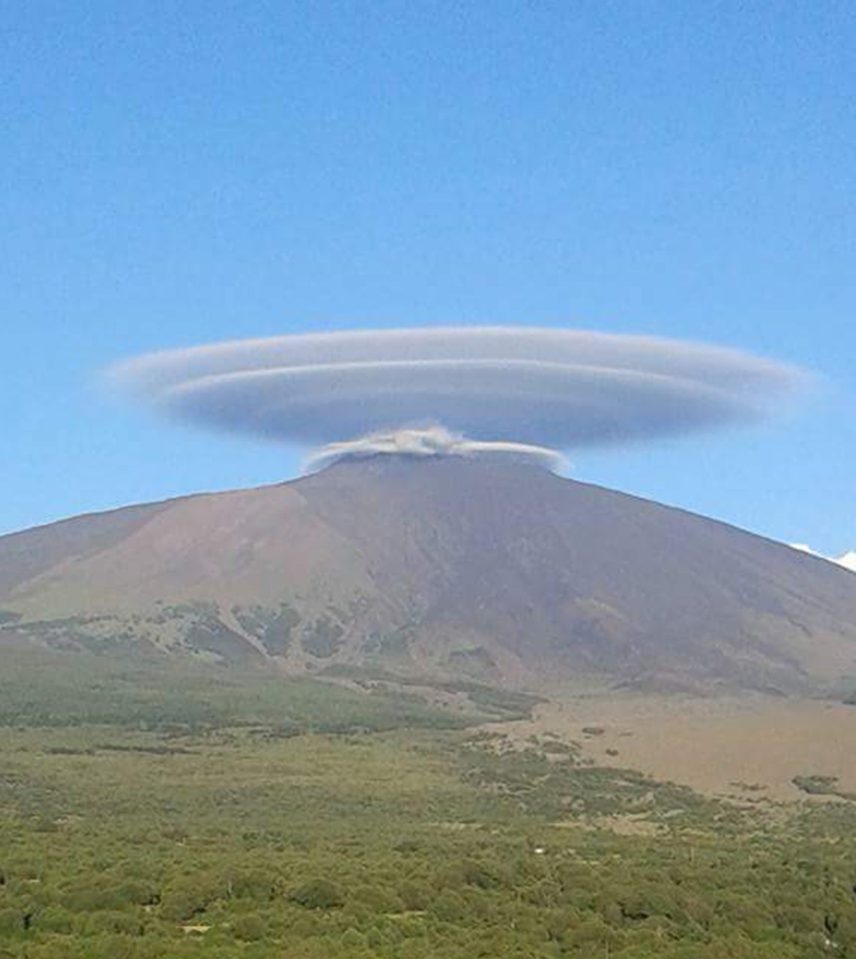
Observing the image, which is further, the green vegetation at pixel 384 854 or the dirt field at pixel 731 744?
the dirt field at pixel 731 744

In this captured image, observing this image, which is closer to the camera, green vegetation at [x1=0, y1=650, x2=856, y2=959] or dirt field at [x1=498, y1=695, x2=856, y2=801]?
green vegetation at [x1=0, y1=650, x2=856, y2=959]

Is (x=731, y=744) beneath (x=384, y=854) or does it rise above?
above

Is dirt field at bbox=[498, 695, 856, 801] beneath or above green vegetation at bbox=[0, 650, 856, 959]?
above

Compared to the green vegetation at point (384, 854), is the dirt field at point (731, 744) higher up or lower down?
higher up

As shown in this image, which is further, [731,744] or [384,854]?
[731,744]
